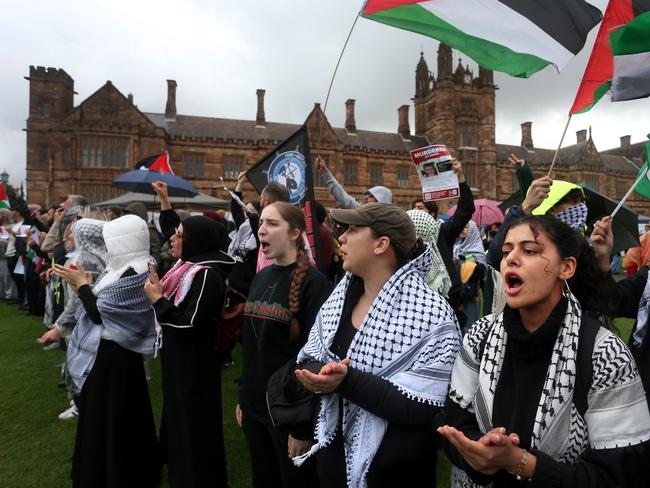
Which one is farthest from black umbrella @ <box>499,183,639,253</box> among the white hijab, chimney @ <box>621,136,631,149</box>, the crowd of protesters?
chimney @ <box>621,136,631,149</box>

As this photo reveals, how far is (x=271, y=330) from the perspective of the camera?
253 cm

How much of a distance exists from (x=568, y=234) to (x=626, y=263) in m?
2.97

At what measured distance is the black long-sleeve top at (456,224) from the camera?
3.47m

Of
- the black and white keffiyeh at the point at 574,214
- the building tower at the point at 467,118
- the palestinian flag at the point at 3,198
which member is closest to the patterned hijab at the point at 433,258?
the black and white keffiyeh at the point at 574,214

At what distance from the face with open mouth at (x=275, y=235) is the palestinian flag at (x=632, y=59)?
2164mm

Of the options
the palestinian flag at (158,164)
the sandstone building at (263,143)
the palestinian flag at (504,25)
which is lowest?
the palestinian flag at (504,25)

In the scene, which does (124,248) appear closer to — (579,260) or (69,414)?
(69,414)

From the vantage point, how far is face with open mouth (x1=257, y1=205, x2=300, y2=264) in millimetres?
2682

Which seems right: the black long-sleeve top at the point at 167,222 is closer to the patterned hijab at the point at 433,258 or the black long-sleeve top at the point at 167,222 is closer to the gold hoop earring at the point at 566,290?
the patterned hijab at the point at 433,258

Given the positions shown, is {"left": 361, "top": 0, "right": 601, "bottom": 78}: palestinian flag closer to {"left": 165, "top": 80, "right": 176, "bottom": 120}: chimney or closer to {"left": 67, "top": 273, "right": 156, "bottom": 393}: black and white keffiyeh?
{"left": 67, "top": 273, "right": 156, "bottom": 393}: black and white keffiyeh

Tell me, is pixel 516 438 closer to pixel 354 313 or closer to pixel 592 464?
pixel 592 464

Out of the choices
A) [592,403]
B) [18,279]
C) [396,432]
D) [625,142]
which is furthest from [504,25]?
[625,142]

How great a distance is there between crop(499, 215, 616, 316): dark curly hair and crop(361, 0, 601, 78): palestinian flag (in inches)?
77.3

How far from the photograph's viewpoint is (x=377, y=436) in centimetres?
180
